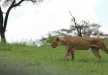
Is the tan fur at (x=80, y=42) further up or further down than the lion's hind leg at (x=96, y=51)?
further up

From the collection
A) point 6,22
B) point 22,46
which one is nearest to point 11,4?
point 6,22

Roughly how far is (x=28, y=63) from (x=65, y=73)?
6.36 ft

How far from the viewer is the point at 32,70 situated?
36.2 feet

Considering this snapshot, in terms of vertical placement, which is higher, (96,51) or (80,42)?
(80,42)

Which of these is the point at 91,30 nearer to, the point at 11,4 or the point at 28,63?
the point at 11,4

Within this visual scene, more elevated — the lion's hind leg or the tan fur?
the tan fur

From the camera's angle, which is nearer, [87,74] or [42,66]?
[87,74]

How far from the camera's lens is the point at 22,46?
19359 millimetres

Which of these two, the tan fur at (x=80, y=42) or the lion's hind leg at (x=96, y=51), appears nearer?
the tan fur at (x=80, y=42)

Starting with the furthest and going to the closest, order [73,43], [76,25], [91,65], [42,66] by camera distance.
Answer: [76,25]
[73,43]
[91,65]
[42,66]

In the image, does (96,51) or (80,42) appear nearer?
(80,42)

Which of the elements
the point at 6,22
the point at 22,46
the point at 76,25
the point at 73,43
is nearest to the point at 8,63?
the point at 73,43

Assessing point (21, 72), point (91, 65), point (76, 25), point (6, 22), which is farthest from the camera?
point (6, 22)

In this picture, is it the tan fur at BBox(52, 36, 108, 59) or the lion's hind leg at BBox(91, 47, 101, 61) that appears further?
the lion's hind leg at BBox(91, 47, 101, 61)
